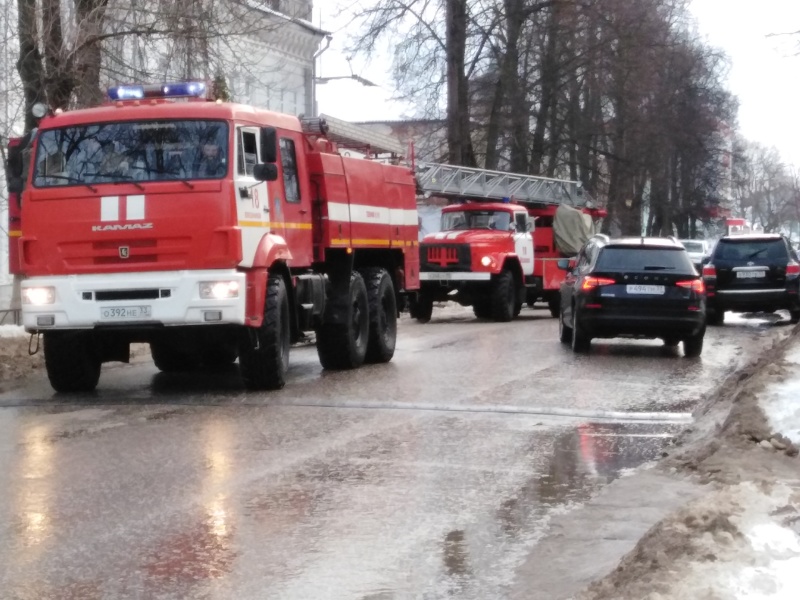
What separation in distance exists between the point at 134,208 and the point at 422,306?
15.3 metres

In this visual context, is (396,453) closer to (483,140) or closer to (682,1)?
(483,140)

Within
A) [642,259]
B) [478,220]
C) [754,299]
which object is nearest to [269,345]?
[642,259]

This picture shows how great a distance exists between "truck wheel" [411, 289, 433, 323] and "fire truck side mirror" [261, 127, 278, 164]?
14.1 metres

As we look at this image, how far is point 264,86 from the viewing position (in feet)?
70.9

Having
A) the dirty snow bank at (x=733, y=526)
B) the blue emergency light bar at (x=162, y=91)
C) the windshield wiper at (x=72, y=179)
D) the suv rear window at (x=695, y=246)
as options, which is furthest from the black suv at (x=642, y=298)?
the suv rear window at (x=695, y=246)

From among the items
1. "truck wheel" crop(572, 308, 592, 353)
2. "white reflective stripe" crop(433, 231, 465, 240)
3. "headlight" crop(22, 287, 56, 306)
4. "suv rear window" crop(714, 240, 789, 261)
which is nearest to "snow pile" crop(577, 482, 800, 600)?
"headlight" crop(22, 287, 56, 306)

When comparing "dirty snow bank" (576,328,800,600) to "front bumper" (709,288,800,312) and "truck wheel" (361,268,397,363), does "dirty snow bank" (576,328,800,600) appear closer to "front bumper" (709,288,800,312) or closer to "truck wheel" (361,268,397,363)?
"truck wheel" (361,268,397,363)

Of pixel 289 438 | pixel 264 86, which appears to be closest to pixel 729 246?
pixel 264 86

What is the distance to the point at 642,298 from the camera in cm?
1727

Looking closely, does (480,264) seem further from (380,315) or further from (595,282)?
(380,315)

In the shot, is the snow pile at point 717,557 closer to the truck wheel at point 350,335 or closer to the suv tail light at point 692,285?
the truck wheel at point 350,335

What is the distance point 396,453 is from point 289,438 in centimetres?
105

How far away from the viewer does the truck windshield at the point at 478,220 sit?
27.6 meters

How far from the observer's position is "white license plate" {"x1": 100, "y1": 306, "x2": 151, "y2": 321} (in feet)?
39.2
